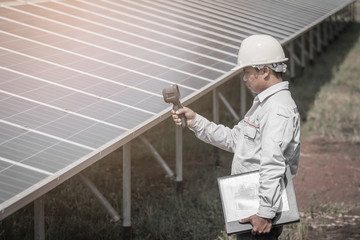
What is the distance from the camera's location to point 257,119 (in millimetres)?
4414

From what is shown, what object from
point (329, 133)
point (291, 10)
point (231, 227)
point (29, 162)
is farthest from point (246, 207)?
point (291, 10)

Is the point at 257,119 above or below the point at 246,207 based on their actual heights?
above

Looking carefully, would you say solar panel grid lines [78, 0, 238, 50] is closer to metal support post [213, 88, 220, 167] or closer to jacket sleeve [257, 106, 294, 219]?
metal support post [213, 88, 220, 167]

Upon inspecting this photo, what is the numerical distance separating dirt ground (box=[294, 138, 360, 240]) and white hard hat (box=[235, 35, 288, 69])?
4.19 metres

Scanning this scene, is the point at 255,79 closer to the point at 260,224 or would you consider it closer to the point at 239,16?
the point at 260,224

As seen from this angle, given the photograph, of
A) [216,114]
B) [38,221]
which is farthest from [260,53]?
[216,114]

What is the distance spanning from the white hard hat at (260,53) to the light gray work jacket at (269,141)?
0.20 m

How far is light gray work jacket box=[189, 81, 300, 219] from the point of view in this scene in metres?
4.11

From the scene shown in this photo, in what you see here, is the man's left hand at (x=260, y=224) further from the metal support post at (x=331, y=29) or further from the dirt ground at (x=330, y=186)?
the metal support post at (x=331, y=29)

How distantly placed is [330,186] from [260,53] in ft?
20.4

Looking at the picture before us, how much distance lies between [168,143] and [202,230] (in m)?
4.40

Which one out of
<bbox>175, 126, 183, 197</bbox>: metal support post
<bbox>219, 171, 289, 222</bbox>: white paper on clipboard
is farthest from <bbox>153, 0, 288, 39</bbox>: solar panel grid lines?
<bbox>219, 171, 289, 222</bbox>: white paper on clipboard

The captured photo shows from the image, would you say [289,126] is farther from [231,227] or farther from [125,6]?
[125,6]

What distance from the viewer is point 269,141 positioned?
4.11m
